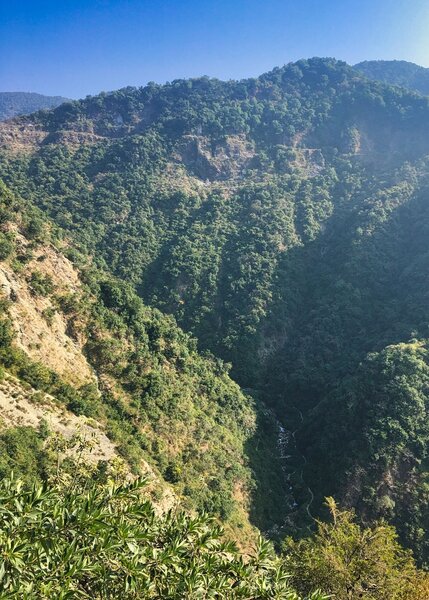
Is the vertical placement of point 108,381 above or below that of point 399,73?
below

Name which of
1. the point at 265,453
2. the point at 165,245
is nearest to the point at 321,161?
the point at 165,245

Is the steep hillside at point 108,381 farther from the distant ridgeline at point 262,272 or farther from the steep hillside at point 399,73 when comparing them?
the steep hillside at point 399,73

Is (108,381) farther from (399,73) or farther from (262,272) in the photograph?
(399,73)

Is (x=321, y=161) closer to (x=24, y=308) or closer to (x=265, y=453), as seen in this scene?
(x=265, y=453)

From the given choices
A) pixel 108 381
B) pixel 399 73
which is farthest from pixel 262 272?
pixel 399 73

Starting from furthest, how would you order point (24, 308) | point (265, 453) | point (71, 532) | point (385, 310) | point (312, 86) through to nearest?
point (312, 86) → point (385, 310) → point (265, 453) → point (24, 308) → point (71, 532)

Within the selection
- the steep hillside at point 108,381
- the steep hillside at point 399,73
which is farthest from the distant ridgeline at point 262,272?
the steep hillside at point 399,73
